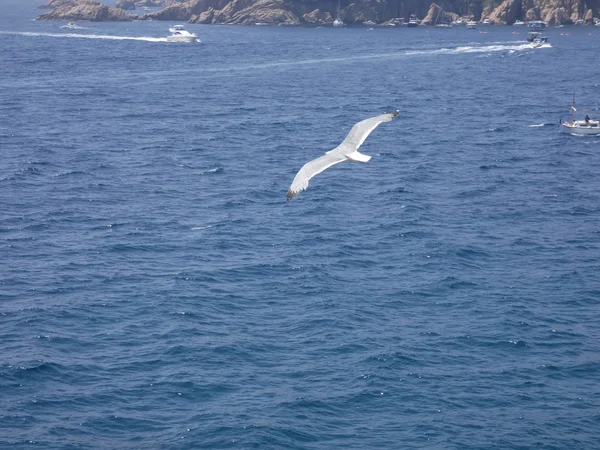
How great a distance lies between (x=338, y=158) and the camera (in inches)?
1409

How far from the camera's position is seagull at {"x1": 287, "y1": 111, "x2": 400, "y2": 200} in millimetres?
33750

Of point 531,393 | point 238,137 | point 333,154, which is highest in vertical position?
point 333,154

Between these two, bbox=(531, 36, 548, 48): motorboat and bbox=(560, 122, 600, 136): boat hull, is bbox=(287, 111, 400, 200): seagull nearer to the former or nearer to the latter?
bbox=(560, 122, 600, 136): boat hull

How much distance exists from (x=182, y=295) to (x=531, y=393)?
2077 cm

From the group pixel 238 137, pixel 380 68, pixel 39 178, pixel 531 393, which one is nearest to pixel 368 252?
pixel 531 393

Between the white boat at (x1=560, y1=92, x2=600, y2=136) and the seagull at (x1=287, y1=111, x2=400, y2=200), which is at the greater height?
the seagull at (x1=287, y1=111, x2=400, y2=200)

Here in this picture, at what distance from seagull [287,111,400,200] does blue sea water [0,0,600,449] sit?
490 inches

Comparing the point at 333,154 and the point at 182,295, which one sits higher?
the point at 333,154

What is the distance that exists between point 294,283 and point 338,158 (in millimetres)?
19774

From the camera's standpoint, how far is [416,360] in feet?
151

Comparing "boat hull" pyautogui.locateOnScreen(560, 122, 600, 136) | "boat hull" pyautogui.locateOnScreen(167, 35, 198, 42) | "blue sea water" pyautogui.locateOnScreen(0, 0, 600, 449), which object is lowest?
"blue sea water" pyautogui.locateOnScreen(0, 0, 600, 449)

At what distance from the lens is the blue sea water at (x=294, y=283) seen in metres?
41.5

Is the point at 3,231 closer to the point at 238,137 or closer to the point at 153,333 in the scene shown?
the point at 153,333

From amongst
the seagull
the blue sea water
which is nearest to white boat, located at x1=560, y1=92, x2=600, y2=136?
the blue sea water
